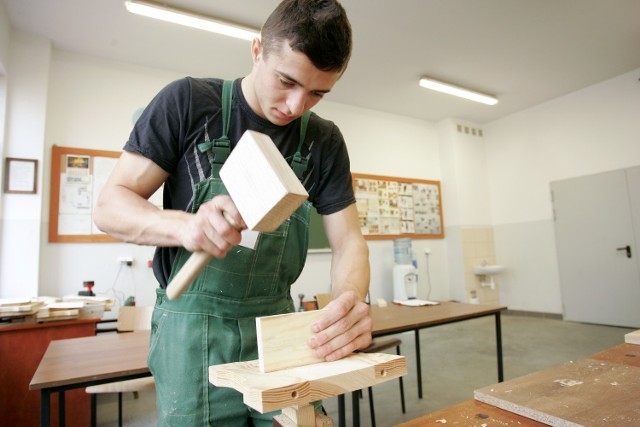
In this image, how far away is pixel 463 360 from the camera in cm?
397

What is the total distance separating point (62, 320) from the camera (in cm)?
268

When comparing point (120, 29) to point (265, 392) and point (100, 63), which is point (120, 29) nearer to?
point (100, 63)

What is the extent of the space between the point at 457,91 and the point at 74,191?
16.7 ft

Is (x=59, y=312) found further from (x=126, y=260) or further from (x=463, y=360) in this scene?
(x=463, y=360)

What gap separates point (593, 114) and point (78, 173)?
6.88 m

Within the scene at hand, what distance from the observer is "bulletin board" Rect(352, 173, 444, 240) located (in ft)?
19.1

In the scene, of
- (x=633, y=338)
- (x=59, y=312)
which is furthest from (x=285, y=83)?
(x=59, y=312)

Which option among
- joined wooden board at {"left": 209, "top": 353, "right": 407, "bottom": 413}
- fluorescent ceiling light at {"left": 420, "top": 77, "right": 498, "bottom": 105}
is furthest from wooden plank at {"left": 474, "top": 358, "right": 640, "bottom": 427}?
fluorescent ceiling light at {"left": 420, "top": 77, "right": 498, "bottom": 105}

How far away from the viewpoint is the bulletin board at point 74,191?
12.8 feet

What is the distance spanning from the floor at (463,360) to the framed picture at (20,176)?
6.97 ft

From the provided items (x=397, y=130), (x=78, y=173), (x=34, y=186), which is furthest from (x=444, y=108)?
(x=34, y=186)

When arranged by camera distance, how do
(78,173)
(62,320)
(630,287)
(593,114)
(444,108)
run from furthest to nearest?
(444,108), (593,114), (630,287), (78,173), (62,320)

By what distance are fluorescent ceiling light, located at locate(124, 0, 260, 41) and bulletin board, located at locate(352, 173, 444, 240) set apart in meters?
2.63

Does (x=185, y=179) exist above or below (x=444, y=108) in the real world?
below
